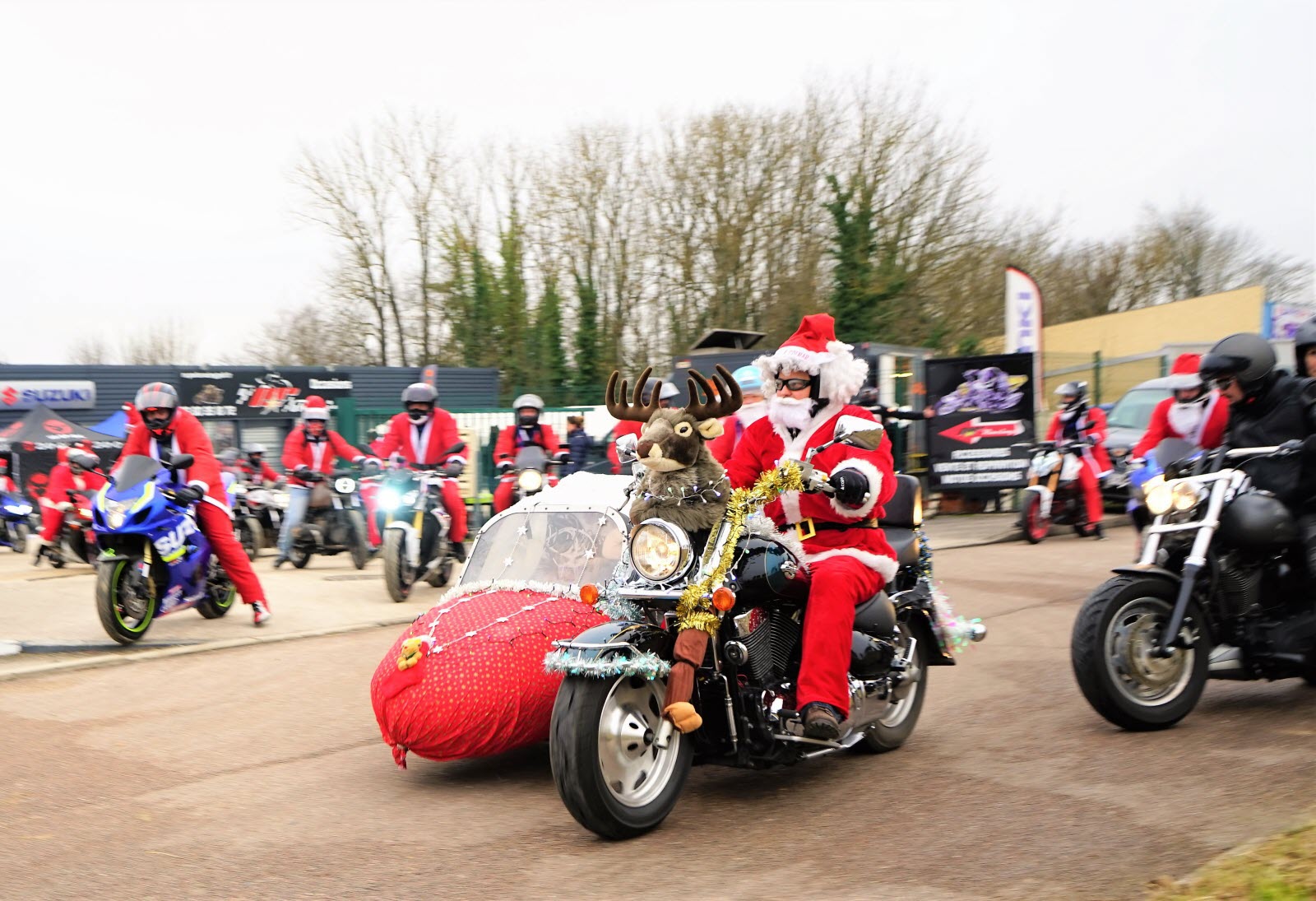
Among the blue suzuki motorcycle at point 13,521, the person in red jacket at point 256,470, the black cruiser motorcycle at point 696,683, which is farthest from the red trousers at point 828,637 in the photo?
the blue suzuki motorcycle at point 13,521

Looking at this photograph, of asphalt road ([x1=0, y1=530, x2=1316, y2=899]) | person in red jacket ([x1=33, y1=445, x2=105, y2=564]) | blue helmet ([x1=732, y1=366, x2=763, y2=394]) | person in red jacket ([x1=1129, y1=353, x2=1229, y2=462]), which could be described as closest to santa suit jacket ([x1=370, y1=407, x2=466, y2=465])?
blue helmet ([x1=732, y1=366, x2=763, y2=394])

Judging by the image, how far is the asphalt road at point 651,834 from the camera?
423 centimetres

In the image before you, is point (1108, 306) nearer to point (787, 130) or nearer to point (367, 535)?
point (787, 130)

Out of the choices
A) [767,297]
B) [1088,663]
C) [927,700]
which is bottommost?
[927,700]

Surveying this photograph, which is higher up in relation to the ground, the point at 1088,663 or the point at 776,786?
the point at 1088,663

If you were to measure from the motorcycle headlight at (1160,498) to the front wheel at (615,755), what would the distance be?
2.67 m

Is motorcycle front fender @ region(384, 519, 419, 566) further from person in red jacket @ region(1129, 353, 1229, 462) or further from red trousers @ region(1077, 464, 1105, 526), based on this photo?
A: red trousers @ region(1077, 464, 1105, 526)

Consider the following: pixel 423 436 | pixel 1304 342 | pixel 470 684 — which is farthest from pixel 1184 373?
pixel 470 684

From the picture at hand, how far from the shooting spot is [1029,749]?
5.87m

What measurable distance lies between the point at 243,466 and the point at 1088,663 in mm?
14596

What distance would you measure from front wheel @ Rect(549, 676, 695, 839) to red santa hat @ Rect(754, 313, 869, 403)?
1538 millimetres

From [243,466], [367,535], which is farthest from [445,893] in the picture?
[243,466]

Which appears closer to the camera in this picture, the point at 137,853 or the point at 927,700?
the point at 137,853

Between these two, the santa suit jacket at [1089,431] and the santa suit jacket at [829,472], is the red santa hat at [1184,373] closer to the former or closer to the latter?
the santa suit jacket at [1089,431]
